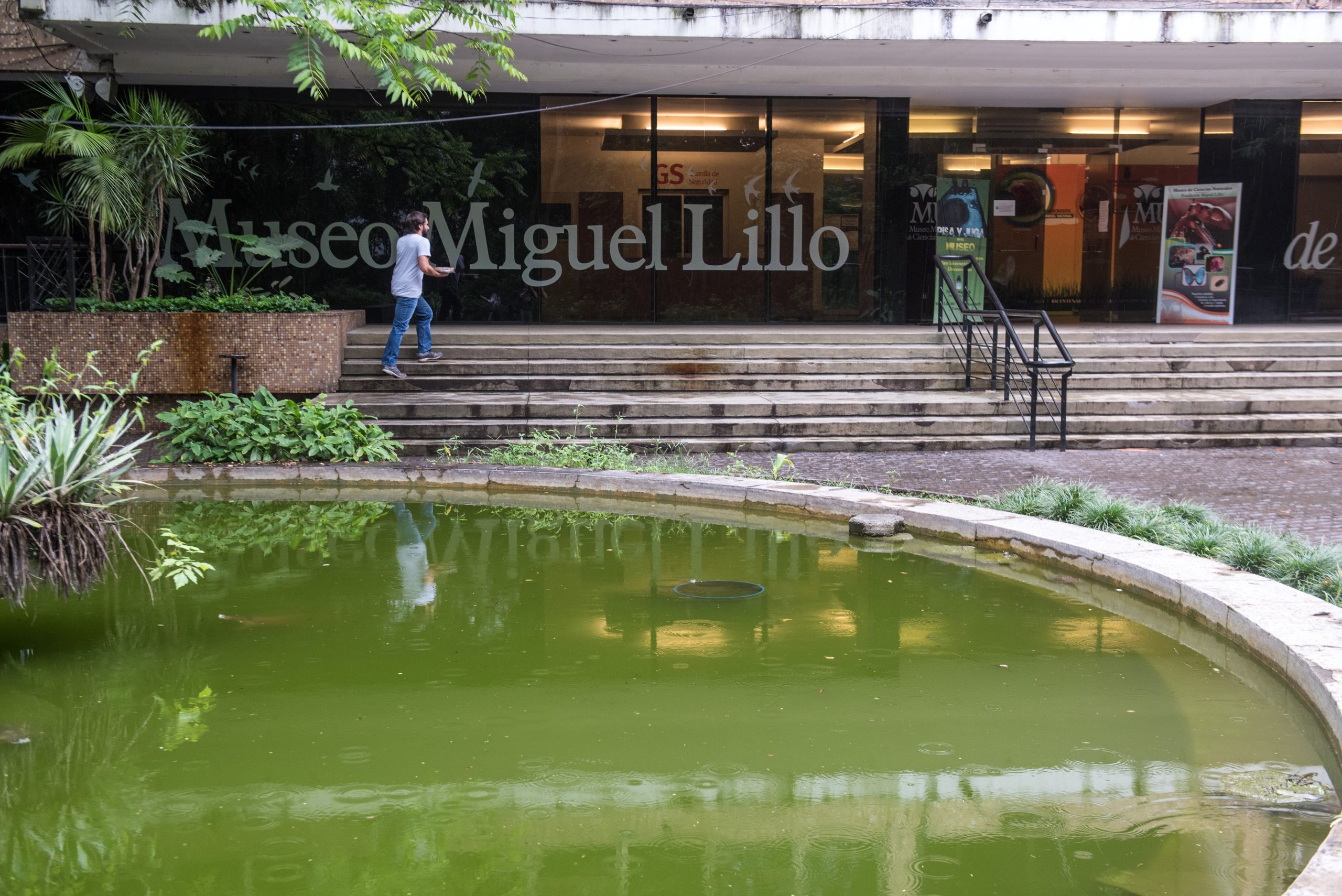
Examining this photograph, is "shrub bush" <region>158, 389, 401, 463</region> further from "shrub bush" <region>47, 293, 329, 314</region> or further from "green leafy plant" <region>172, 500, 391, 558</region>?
"shrub bush" <region>47, 293, 329, 314</region>

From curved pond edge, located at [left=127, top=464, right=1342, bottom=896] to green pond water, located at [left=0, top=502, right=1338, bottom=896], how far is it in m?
0.15

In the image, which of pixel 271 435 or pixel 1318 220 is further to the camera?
pixel 1318 220

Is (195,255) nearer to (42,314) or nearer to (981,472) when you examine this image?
(42,314)

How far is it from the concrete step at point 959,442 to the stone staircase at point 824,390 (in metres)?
0.02

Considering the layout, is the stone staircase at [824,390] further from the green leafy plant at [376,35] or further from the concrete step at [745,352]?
the green leafy plant at [376,35]

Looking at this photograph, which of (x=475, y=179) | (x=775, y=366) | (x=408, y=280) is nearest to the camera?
(x=408, y=280)

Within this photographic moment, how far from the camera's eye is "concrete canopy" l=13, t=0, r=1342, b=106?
1155cm

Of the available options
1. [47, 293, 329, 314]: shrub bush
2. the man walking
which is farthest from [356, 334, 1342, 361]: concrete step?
[47, 293, 329, 314]: shrub bush

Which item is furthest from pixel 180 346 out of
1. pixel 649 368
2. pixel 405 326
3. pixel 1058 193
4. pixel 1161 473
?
pixel 1058 193

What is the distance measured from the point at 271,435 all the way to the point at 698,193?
24.9 ft

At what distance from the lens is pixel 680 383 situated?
1163cm

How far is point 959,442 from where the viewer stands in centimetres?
1037

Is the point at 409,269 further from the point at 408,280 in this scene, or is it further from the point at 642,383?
the point at 642,383

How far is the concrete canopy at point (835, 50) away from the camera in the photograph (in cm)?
1155
